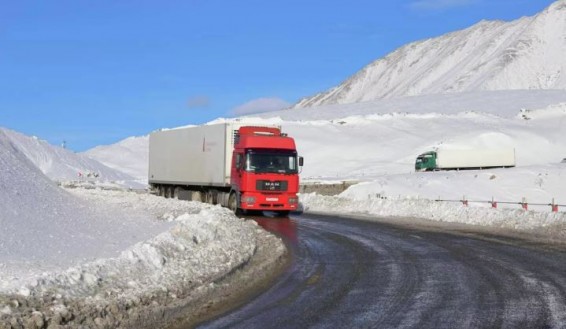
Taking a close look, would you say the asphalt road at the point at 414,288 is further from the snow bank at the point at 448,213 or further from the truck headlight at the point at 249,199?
the truck headlight at the point at 249,199

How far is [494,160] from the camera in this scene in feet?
235

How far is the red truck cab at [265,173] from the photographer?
29.3m

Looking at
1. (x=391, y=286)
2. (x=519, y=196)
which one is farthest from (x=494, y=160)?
(x=391, y=286)

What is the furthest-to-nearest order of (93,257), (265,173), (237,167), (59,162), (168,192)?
(59,162)
(168,192)
(237,167)
(265,173)
(93,257)

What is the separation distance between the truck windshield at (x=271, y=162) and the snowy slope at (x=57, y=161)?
51.7 metres

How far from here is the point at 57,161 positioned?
86750 mm

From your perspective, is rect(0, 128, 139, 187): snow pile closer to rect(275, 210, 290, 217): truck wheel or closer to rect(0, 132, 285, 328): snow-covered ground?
rect(275, 210, 290, 217): truck wheel

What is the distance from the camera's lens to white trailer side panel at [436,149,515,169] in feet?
235

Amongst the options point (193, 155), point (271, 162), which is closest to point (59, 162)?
point (193, 155)

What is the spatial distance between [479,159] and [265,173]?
4734 centimetres

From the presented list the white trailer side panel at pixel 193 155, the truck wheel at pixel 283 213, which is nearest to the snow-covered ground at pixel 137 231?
the white trailer side panel at pixel 193 155

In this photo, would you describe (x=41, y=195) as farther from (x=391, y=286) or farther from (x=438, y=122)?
(x=438, y=122)

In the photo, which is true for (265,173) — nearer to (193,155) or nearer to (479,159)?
(193,155)

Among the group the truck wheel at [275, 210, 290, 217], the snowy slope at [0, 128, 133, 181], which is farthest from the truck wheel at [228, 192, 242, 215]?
the snowy slope at [0, 128, 133, 181]
